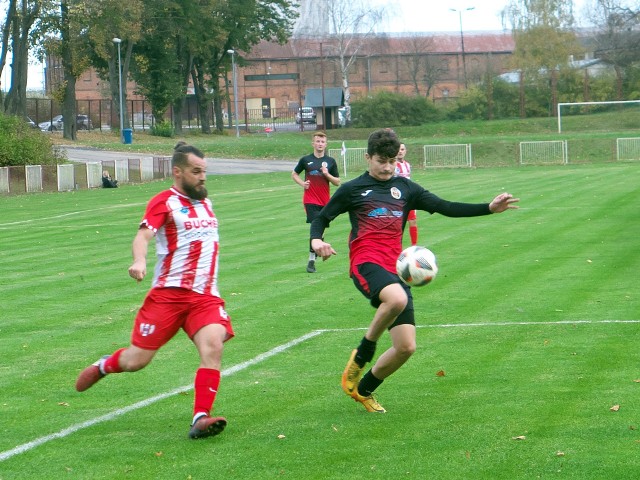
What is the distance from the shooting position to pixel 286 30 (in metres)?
90.7

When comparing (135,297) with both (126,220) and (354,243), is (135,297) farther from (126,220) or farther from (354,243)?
(126,220)

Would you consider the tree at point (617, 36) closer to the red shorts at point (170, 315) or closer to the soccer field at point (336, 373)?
the soccer field at point (336, 373)

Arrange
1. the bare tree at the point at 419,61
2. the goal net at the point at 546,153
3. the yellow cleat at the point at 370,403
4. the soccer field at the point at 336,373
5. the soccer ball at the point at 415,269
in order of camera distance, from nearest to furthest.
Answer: the soccer field at the point at 336,373 < the yellow cleat at the point at 370,403 < the soccer ball at the point at 415,269 < the goal net at the point at 546,153 < the bare tree at the point at 419,61

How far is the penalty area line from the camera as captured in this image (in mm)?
6938

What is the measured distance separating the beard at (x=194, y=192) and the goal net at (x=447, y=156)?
163 ft

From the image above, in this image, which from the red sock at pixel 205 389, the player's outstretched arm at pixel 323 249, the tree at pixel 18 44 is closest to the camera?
the red sock at pixel 205 389

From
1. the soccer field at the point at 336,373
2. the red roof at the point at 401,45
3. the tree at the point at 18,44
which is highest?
the red roof at the point at 401,45

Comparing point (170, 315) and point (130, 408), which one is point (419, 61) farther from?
point (170, 315)

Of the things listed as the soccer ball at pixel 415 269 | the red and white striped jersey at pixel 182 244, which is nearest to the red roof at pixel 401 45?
the soccer ball at pixel 415 269

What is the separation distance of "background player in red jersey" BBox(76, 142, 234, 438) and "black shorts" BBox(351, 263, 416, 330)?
105 centimetres

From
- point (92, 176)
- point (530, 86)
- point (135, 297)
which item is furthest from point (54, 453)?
point (530, 86)

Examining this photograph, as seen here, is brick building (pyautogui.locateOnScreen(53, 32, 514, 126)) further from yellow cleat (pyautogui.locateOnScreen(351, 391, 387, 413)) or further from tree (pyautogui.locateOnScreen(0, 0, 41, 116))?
yellow cleat (pyautogui.locateOnScreen(351, 391, 387, 413))

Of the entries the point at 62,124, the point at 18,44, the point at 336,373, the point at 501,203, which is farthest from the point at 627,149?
the point at 501,203

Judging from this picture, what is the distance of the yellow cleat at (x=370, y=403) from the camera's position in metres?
7.69
